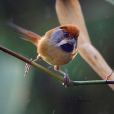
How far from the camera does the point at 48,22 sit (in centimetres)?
51

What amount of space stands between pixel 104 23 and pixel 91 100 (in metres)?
0.19

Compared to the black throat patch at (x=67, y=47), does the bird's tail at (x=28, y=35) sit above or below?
above

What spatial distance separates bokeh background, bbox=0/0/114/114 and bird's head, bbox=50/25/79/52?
0.13 ft

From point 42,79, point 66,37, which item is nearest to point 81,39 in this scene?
point 66,37

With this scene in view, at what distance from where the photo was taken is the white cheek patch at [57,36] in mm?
429

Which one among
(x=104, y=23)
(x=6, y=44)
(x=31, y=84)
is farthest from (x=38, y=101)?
(x=104, y=23)

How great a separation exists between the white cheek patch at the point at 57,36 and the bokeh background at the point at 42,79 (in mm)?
31

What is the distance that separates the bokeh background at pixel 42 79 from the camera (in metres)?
0.49

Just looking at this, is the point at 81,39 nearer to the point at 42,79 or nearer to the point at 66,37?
the point at 66,37

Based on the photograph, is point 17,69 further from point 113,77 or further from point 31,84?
point 113,77

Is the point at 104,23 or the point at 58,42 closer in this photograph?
the point at 58,42

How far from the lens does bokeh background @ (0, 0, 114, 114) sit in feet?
1.60

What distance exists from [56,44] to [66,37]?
28mm

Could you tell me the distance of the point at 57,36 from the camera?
1.47 ft
